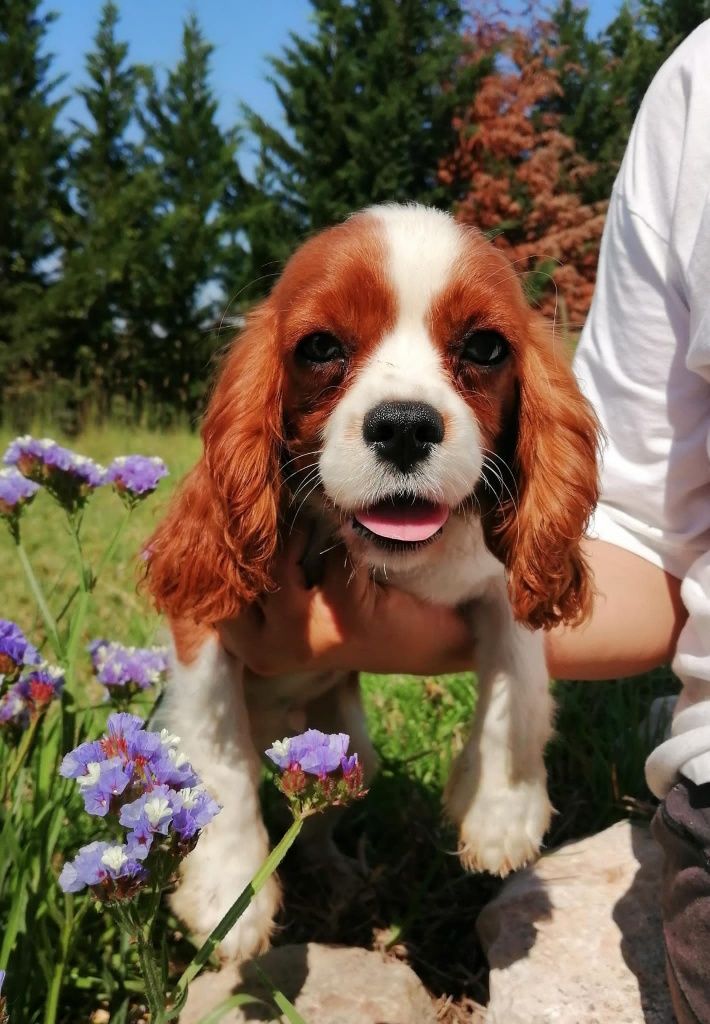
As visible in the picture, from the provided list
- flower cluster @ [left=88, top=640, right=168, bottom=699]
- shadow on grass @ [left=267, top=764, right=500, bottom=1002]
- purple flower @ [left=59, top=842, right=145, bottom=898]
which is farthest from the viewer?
shadow on grass @ [left=267, top=764, right=500, bottom=1002]

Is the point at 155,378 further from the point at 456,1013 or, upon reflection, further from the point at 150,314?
the point at 456,1013

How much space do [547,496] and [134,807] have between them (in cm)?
106

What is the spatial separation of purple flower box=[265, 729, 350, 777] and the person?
0.69m

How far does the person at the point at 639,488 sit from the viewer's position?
158cm

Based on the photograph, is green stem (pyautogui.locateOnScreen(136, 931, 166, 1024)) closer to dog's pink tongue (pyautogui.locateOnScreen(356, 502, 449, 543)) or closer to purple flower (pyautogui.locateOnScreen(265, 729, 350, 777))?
purple flower (pyautogui.locateOnScreen(265, 729, 350, 777))

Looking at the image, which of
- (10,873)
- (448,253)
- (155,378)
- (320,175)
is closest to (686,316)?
(448,253)

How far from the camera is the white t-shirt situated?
155 cm

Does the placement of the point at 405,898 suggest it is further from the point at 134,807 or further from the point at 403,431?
the point at 134,807

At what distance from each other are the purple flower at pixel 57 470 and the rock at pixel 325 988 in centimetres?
83

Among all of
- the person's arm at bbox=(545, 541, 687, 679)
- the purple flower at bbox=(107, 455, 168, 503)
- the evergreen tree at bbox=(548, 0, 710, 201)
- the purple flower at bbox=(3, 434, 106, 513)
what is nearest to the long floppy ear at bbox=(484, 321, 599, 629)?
the person's arm at bbox=(545, 541, 687, 679)

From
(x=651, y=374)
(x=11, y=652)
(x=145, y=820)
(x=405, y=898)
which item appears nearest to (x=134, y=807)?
(x=145, y=820)

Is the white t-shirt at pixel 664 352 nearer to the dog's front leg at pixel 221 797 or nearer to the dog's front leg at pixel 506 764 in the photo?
the dog's front leg at pixel 506 764

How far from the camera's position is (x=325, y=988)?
163 centimetres

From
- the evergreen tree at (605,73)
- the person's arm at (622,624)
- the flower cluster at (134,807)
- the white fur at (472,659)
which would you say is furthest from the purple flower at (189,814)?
the evergreen tree at (605,73)
